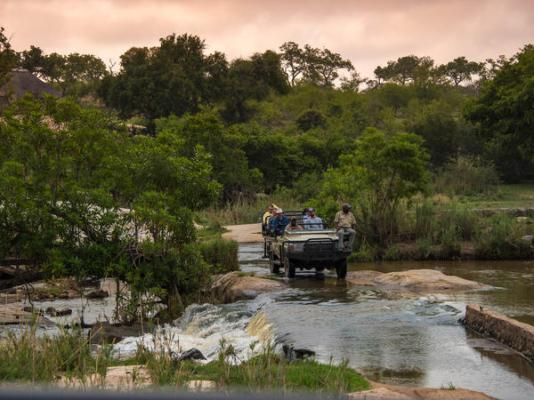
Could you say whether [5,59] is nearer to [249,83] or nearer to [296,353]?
[296,353]

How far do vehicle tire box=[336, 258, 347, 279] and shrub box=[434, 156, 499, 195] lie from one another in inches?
1101

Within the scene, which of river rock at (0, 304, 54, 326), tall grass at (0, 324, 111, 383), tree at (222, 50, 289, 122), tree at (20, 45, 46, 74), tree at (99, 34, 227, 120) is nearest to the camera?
tall grass at (0, 324, 111, 383)

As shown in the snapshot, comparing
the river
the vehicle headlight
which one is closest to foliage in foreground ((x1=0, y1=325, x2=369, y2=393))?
the river

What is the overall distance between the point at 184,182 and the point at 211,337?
4.38 m

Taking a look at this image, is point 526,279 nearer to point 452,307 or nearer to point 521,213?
point 452,307

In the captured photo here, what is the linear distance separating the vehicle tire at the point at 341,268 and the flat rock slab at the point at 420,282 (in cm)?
29

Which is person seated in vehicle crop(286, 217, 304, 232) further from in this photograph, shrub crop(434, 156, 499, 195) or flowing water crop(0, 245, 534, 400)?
shrub crop(434, 156, 499, 195)

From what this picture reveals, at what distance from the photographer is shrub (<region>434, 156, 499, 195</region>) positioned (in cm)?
4928

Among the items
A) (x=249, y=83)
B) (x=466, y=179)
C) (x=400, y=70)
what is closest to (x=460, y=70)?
(x=400, y=70)

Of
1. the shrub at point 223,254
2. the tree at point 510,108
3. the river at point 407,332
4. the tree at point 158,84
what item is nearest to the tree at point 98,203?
the river at point 407,332

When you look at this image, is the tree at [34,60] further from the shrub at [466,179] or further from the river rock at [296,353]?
the river rock at [296,353]

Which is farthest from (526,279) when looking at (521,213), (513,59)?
(513,59)

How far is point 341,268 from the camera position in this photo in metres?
21.4

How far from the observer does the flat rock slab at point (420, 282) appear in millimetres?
19062
